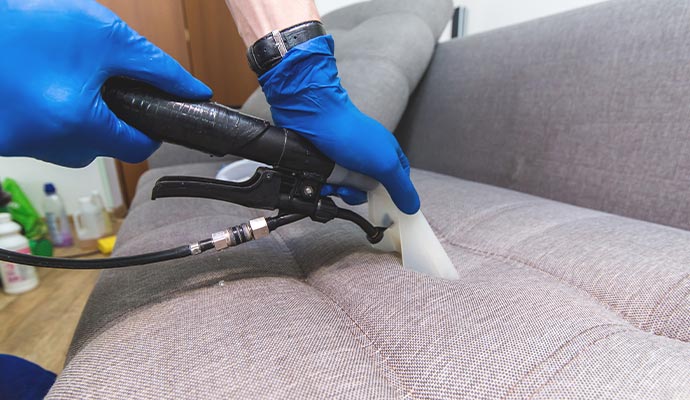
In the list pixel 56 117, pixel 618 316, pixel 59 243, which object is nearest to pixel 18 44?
pixel 56 117

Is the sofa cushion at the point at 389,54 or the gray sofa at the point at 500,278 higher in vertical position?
the sofa cushion at the point at 389,54

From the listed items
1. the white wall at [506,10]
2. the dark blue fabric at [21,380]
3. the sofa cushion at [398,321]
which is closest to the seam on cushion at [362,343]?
the sofa cushion at [398,321]

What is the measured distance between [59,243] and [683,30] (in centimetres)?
218

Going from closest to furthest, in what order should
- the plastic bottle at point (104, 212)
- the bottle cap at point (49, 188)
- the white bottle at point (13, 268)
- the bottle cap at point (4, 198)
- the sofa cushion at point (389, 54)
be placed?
the sofa cushion at point (389, 54) < the white bottle at point (13, 268) < the bottle cap at point (4, 198) < the bottle cap at point (49, 188) < the plastic bottle at point (104, 212)

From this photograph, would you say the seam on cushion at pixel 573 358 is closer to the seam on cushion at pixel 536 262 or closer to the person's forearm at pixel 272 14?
the seam on cushion at pixel 536 262

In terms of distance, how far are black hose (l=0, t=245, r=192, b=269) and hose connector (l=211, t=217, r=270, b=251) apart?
0.04 meters

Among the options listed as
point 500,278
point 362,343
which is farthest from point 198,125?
point 500,278

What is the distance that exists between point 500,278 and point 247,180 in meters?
0.33

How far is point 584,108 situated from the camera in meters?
0.75

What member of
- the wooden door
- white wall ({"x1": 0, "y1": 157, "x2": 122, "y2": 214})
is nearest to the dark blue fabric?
white wall ({"x1": 0, "y1": 157, "x2": 122, "y2": 214})

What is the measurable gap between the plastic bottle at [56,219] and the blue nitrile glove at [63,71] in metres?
1.60

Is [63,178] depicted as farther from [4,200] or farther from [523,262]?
[523,262]

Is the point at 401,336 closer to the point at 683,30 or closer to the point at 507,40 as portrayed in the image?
the point at 683,30

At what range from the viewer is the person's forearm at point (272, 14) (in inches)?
17.6
